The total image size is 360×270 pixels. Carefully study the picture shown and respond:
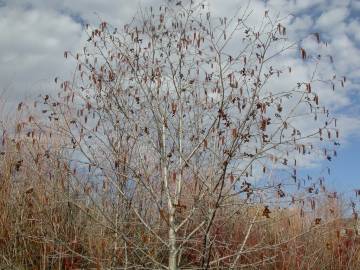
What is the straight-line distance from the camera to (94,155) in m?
5.38

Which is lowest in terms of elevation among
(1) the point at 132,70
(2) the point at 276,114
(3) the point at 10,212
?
(3) the point at 10,212

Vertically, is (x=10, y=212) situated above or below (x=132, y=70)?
below

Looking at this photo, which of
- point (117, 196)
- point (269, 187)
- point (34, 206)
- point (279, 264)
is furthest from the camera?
point (279, 264)

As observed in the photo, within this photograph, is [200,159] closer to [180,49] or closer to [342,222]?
[180,49]

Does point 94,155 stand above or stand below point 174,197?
above

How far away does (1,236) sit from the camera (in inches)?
239

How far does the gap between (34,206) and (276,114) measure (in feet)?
11.7

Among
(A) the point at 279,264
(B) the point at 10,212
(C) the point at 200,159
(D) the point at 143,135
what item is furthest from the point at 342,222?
(B) the point at 10,212

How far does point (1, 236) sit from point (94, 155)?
183cm

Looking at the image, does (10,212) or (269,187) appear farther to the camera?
(10,212)

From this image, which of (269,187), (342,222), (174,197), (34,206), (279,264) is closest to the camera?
(269,187)

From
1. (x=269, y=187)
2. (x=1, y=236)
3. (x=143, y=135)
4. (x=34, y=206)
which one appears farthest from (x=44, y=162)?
(x=269, y=187)

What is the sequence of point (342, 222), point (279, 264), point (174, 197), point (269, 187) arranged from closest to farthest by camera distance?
point (269, 187) → point (174, 197) → point (279, 264) → point (342, 222)

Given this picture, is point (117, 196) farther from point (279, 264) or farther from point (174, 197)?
point (279, 264)
